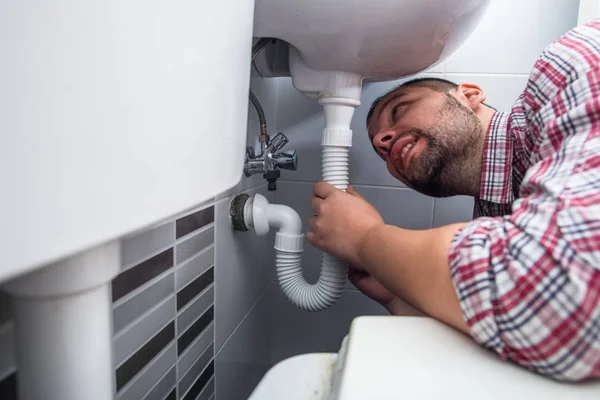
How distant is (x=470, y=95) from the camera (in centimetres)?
76

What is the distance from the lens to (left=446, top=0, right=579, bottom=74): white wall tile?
842mm

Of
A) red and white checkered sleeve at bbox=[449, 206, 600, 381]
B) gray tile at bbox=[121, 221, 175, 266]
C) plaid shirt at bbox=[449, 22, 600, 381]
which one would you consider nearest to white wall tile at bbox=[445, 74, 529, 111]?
plaid shirt at bbox=[449, 22, 600, 381]

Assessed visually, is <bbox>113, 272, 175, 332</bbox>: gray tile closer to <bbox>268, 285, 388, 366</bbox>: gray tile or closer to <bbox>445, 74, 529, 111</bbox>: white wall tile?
<bbox>268, 285, 388, 366</bbox>: gray tile

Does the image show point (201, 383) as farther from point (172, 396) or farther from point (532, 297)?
point (532, 297)

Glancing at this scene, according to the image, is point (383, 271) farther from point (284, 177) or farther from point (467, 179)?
point (284, 177)

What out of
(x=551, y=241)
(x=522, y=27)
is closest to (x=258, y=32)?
(x=551, y=241)

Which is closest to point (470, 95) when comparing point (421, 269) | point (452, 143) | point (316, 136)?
point (452, 143)

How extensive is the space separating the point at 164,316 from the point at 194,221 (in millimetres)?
141

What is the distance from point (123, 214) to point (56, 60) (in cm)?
7

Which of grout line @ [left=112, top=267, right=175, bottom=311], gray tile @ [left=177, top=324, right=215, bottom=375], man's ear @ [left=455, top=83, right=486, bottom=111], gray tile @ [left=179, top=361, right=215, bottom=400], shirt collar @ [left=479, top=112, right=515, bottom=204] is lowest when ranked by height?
gray tile @ [left=179, top=361, right=215, bottom=400]

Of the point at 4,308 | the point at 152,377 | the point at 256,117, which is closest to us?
the point at 4,308

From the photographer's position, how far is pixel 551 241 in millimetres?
309

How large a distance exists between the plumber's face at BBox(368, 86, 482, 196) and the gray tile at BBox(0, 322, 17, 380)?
2.11 ft

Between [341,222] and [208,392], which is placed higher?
[341,222]
